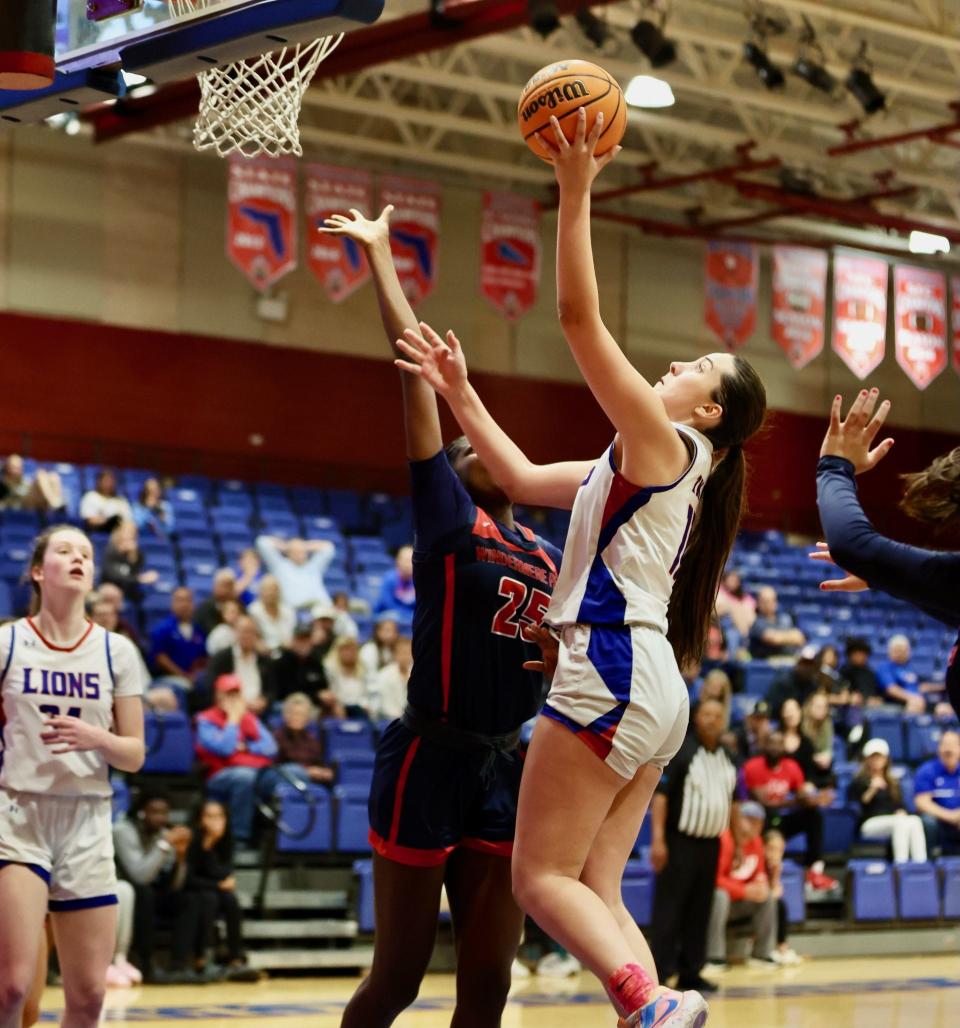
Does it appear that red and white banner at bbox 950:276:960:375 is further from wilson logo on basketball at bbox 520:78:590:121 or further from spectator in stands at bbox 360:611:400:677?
wilson logo on basketball at bbox 520:78:590:121

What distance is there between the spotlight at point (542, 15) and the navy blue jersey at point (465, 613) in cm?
900

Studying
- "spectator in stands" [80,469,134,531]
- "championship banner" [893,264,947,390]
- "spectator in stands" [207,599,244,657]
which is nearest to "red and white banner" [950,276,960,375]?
"championship banner" [893,264,947,390]

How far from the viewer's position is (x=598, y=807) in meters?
3.84

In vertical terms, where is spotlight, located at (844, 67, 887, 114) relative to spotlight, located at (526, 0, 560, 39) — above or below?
above

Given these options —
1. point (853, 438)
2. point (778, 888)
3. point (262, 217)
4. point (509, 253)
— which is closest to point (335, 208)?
point (262, 217)

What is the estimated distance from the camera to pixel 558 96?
13.4ft

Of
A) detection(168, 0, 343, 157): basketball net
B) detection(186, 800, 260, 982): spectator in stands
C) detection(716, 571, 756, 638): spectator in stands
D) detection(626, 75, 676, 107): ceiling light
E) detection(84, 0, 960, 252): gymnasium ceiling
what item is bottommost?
detection(186, 800, 260, 982): spectator in stands

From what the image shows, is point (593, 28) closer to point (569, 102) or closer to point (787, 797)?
point (787, 797)

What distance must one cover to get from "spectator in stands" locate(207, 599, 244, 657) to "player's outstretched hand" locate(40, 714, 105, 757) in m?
6.85

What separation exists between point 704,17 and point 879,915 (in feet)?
32.1

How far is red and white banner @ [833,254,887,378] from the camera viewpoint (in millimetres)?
19203

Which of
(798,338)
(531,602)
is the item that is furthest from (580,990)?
(798,338)

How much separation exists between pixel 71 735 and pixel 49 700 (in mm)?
181

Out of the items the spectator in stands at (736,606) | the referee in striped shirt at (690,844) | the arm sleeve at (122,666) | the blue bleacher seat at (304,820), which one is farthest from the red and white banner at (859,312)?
the arm sleeve at (122,666)
